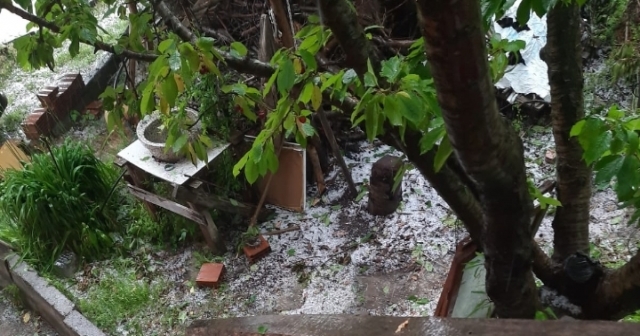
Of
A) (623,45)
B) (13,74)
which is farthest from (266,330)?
(13,74)

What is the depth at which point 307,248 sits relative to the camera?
163 inches

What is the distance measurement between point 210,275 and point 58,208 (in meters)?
1.24

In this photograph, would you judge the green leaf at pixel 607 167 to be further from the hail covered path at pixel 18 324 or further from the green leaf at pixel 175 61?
the hail covered path at pixel 18 324

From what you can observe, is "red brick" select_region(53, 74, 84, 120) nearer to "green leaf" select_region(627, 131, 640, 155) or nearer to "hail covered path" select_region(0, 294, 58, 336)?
"hail covered path" select_region(0, 294, 58, 336)

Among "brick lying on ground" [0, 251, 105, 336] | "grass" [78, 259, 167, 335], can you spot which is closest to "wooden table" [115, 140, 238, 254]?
"grass" [78, 259, 167, 335]

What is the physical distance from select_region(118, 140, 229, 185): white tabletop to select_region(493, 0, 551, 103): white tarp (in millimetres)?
2372

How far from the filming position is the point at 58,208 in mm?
4164

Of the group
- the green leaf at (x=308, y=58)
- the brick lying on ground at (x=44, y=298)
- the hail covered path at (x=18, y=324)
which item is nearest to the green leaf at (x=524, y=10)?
the green leaf at (x=308, y=58)

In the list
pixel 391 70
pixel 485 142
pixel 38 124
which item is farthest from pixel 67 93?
pixel 485 142

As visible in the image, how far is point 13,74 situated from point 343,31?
5.93 m

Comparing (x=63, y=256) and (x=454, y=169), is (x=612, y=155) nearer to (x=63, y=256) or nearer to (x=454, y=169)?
(x=454, y=169)

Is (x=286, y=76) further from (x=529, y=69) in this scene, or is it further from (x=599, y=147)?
(x=529, y=69)

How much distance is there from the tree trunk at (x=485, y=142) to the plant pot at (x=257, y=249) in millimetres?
2289

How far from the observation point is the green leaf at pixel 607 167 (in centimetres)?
153
